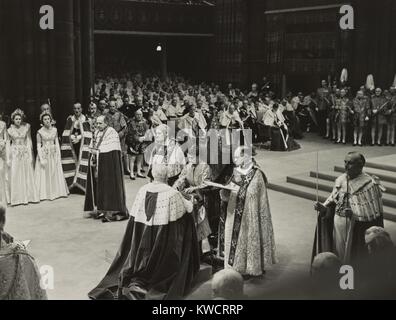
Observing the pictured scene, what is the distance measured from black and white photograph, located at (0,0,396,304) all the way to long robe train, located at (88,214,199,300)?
17 millimetres

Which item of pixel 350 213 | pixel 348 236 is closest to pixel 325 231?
pixel 348 236

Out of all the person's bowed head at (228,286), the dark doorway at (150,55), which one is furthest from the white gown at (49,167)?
the dark doorway at (150,55)

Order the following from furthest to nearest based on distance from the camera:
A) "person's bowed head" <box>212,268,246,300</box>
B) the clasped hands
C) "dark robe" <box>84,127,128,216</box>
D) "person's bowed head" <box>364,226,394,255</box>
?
the clasped hands
"dark robe" <box>84,127,128,216</box>
"person's bowed head" <box>364,226,394,255</box>
"person's bowed head" <box>212,268,246,300</box>

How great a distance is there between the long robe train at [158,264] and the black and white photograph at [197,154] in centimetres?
2

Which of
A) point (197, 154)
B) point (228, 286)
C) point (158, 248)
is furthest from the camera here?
point (197, 154)

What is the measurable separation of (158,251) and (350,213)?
2001mm

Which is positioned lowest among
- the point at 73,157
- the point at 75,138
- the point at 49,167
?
the point at 49,167

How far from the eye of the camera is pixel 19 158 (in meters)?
10.3

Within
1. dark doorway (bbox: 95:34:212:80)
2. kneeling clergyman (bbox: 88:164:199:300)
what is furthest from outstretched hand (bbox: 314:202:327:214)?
dark doorway (bbox: 95:34:212:80)

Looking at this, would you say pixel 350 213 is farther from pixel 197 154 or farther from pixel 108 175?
pixel 108 175

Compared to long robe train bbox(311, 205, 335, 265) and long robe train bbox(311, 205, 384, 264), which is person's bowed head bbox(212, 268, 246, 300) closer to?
long robe train bbox(311, 205, 384, 264)

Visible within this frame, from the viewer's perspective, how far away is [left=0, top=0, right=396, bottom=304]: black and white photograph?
6.08m

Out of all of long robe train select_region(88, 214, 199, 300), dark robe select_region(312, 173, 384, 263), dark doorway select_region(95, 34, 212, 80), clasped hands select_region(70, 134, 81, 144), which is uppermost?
dark doorway select_region(95, 34, 212, 80)
